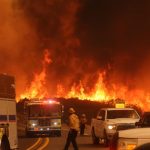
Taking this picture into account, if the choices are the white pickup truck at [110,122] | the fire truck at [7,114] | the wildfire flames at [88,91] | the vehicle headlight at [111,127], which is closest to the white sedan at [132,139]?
the fire truck at [7,114]

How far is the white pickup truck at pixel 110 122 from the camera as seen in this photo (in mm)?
29922

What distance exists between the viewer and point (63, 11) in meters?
87.3

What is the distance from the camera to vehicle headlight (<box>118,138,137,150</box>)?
502 inches

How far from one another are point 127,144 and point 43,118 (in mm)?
29175

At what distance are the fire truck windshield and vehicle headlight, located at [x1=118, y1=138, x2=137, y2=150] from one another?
29124 millimetres

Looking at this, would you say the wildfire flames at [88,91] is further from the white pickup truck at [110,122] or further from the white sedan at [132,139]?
the white sedan at [132,139]

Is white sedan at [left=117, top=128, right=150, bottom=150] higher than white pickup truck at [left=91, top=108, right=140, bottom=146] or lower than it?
lower

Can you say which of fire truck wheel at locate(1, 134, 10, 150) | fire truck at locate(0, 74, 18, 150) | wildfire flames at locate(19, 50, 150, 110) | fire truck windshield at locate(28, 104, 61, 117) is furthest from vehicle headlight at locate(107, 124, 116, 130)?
wildfire flames at locate(19, 50, 150, 110)

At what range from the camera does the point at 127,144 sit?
12836mm

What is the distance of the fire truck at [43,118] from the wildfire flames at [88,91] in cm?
3598

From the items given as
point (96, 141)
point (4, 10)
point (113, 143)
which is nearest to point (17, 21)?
point (4, 10)

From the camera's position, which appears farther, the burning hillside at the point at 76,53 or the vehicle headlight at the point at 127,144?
the burning hillside at the point at 76,53

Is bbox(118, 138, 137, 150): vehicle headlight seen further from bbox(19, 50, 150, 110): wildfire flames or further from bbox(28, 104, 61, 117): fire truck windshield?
bbox(19, 50, 150, 110): wildfire flames

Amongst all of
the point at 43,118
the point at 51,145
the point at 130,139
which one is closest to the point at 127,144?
the point at 130,139
